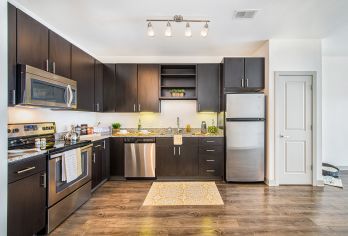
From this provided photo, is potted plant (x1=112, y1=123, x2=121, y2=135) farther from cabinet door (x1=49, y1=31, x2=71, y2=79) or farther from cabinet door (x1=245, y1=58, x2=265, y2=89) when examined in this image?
cabinet door (x1=245, y1=58, x2=265, y2=89)

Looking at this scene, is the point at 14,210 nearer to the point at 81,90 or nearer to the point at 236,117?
the point at 81,90

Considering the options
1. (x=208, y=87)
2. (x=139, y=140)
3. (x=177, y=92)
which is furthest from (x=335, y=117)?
(x=139, y=140)

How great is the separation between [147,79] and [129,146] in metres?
1.56

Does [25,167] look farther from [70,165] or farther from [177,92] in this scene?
[177,92]

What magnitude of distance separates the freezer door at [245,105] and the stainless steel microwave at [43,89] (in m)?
2.86

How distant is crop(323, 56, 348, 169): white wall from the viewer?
4.97 metres

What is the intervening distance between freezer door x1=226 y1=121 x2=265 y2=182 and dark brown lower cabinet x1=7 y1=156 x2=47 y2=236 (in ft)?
10.5

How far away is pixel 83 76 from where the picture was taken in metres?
3.70

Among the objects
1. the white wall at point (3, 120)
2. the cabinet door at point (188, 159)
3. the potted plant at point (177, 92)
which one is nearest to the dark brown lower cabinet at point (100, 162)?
the cabinet door at point (188, 159)

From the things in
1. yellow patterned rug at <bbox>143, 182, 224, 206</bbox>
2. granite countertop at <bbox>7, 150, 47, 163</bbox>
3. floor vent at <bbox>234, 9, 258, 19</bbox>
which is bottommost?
yellow patterned rug at <bbox>143, 182, 224, 206</bbox>

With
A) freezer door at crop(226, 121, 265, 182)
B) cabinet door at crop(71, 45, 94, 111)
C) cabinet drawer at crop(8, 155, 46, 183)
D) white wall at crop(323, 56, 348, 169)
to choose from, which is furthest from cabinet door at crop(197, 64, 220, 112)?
cabinet drawer at crop(8, 155, 46, 183)

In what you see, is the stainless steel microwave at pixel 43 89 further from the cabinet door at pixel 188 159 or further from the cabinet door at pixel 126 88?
the cabinet door at pixel 188 159

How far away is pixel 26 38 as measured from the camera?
230 cm

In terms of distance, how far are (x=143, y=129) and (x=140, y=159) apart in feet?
2.94
